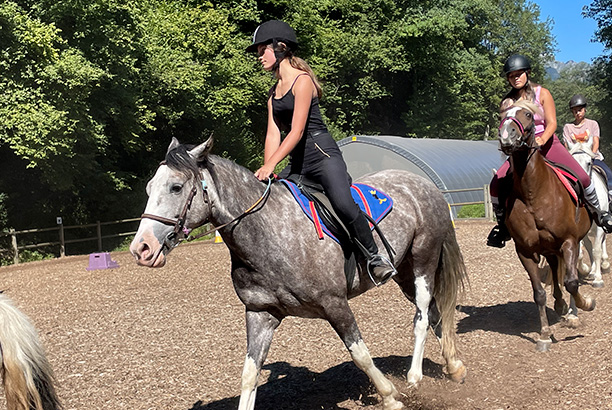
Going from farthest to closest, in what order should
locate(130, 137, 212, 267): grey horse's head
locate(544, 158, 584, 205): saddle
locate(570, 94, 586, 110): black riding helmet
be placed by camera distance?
locate(570, 94, 586, 110): black riding helmet < locate(544, 158, 584, 205): saddle < locate(130, 137, 212, 267): grey horse's head

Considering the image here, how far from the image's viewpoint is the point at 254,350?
15.3 ft

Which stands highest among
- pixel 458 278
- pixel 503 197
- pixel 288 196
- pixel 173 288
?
pixel 288 196

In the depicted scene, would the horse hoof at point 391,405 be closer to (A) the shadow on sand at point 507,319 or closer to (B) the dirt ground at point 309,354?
(B) the dirt ground at point 309,354

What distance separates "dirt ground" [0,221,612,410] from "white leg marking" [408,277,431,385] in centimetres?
14

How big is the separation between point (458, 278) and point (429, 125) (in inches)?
1691

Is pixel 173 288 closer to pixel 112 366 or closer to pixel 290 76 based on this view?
pixel 112 366

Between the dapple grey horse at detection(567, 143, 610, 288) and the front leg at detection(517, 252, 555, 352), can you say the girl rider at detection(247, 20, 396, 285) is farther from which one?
the dapple grey horse at detection(567, 143, 610, 288)

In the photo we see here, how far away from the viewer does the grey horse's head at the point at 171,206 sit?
3.98 meters

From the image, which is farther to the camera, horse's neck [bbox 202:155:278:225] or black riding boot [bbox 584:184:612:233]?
black riding boot [bbox 584:184:612:233]

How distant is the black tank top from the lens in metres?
4.76

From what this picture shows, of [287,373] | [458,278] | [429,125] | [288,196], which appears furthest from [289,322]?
[429,125]

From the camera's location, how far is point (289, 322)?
9000 millimetres

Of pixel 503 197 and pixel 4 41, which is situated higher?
pixel 4 41

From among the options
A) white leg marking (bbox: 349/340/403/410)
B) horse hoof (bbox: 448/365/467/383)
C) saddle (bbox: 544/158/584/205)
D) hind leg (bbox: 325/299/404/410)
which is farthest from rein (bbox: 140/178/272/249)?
saddle (bbox: 544/158/584/205)
